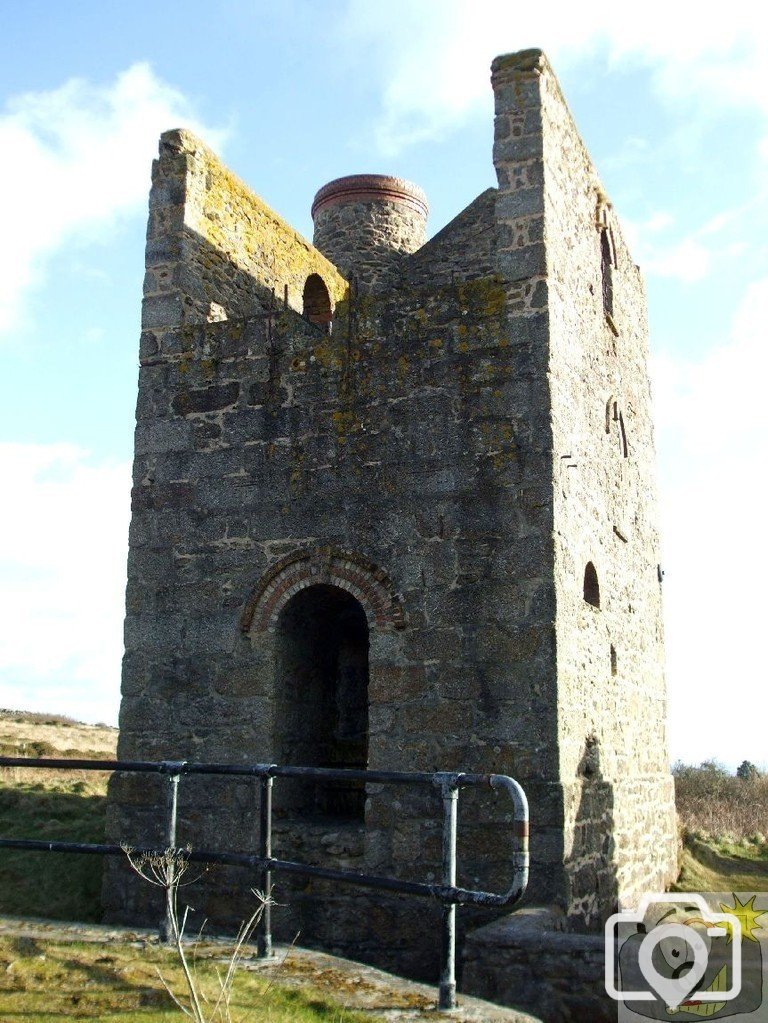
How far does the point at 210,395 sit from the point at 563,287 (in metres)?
3.51

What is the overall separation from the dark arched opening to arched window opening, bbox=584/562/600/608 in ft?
7.25

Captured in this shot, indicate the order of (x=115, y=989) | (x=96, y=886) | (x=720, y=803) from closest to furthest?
(x=115, y=989), (x=96, y=886), (x=720, y=803)

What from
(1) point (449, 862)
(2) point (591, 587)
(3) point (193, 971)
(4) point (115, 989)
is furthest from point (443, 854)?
(2) point (591, 587)

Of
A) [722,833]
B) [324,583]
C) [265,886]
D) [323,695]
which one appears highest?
[324,583]

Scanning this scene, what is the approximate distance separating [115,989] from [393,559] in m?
5.04

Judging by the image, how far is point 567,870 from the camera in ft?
25.4

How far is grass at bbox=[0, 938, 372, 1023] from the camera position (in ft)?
12.7

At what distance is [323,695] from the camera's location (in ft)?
33.2

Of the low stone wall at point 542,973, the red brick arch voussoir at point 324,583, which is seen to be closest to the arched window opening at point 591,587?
the red brick arch voussoir at point 324,583

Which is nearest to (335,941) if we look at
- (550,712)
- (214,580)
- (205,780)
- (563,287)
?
(205,780)

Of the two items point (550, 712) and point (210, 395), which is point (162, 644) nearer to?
point (210, 395)

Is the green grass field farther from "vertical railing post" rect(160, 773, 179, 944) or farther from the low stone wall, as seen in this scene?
the low stone wall

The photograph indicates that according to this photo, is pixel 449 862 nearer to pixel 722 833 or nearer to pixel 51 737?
pixel 722 833

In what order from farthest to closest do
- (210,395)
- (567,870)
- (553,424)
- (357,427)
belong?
(210,395), (357,427), (553,424), (567,870)
